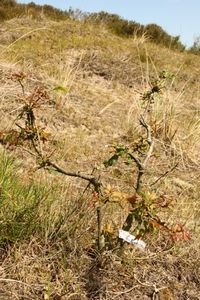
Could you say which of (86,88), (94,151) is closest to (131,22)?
(86,88)

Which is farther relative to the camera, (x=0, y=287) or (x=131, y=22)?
(x=131, y=22)

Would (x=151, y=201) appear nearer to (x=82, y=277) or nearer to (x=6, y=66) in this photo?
(x=82, y=277)

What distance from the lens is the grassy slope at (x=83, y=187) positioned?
268cm

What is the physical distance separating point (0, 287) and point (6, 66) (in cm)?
Result: 365

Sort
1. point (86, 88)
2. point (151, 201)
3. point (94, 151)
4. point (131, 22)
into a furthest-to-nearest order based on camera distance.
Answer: point (131, 22) → point (86, 88) → point (94, 151) → point (151, 201)

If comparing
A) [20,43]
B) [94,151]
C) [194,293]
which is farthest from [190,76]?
[194,293]

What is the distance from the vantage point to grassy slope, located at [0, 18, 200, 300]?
2.68 m

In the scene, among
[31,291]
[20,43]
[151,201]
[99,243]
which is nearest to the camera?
[151,201]

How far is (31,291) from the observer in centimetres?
258

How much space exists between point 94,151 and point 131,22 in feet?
30.0

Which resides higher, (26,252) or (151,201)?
(151,201)

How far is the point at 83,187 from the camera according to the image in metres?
3.67

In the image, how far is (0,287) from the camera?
2.54m

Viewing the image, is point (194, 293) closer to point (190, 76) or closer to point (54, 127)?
point (54, 127)
